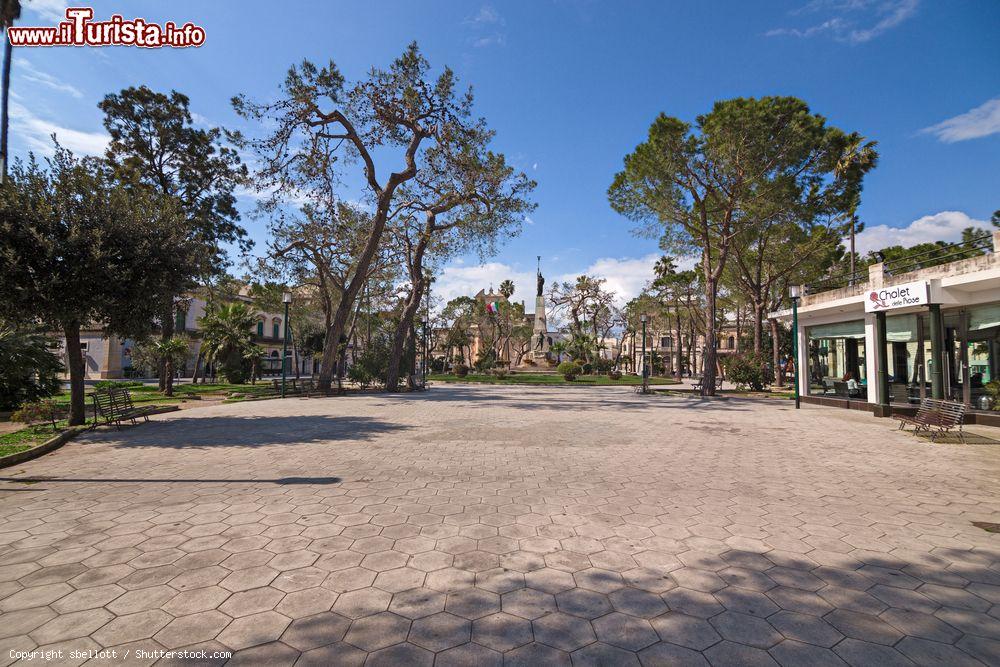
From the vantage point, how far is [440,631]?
8.15 ft

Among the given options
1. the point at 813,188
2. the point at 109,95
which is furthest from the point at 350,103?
the point at 813,188

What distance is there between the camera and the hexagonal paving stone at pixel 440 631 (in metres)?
2.38

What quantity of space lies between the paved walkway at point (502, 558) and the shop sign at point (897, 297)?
6.41 meters

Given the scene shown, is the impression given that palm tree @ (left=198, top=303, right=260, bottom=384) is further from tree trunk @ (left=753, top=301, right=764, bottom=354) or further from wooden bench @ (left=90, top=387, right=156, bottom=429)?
tree trunk @ (left=753, top=301, right=764, bottom=354)

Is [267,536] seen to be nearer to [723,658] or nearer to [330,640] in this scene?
[330,640]

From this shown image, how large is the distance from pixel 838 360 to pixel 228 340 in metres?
30.8

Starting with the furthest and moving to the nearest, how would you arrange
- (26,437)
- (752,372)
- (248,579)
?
(752,372) → (26,437) → (248,579)

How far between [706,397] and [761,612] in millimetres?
19220

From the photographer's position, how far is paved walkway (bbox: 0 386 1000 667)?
2.41m

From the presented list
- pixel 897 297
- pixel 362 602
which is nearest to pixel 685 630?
pixel 362 602

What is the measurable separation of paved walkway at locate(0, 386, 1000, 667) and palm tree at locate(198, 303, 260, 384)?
22006mm

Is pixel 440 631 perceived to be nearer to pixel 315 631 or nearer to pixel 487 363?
pixel 315 631

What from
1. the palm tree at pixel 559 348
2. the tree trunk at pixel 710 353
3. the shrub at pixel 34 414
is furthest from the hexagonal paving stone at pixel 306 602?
the palm tree at pixel 559 348

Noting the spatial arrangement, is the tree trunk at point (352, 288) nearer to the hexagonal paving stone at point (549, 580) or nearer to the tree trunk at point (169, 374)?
the tree trunk at point (169, 374)
